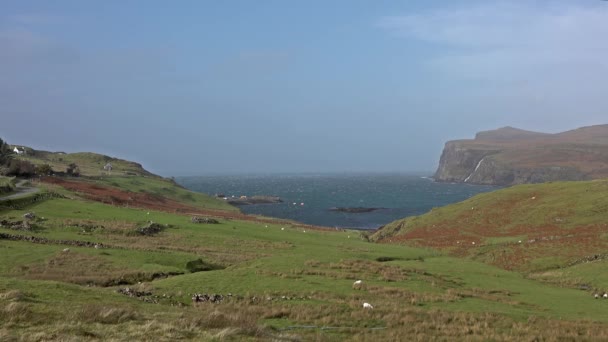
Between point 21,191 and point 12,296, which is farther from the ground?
point 21,191

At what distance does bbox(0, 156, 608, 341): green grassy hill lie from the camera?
16.1m

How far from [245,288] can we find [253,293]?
119 cm

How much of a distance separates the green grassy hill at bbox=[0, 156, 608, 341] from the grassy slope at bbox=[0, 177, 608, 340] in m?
0.09

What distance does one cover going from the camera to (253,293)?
83.0ft

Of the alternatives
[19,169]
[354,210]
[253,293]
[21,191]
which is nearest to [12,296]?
[253,293]

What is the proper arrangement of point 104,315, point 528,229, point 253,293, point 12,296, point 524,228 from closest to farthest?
point 104,315 → point 12,296 → point 253,293 → point 528,229 → point 524,228

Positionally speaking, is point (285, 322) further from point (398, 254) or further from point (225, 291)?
point (398, 254)

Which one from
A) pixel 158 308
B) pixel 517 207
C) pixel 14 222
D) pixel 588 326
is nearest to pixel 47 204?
pixel 14 222

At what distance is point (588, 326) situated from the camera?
72.7 feet

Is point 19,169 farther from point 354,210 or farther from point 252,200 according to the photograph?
point 252,200

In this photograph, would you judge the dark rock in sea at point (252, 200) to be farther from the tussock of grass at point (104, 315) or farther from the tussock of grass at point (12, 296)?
the tussock of grass at point (104, 315)

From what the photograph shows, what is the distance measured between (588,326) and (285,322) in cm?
1373

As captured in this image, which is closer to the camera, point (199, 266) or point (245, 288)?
point (245, 288)

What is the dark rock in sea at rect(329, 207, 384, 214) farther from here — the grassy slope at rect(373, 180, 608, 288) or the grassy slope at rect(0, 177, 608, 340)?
the grassy slope at rect(0, 177, 608, 340)
